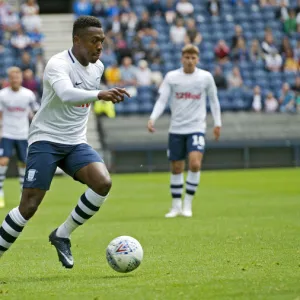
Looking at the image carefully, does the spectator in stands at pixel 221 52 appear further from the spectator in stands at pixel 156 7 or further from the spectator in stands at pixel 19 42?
the spectator in stands at pixel 19 42

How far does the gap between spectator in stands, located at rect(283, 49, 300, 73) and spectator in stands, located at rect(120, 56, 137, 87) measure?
5.96 metres

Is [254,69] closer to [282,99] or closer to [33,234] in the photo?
[282,99]

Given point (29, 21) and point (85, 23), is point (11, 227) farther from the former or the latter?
point (29, 21)

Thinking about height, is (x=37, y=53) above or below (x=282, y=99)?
above

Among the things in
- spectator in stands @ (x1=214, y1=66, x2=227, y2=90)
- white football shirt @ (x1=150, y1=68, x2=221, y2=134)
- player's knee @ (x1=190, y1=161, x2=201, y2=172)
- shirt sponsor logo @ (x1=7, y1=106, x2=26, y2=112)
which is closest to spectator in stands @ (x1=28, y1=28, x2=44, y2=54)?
spectator in stands @ (x1=214, y1=66, x2=227, y2=90)

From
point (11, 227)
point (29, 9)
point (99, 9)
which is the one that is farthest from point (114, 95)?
point (99, 9)

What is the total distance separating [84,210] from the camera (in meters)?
8.29

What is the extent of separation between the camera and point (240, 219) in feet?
43.3

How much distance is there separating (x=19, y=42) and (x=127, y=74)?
3.74 m

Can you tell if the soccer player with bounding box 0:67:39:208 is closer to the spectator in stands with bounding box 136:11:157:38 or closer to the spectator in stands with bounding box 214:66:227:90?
the spectator in stands with bounding box 214:66:227:90

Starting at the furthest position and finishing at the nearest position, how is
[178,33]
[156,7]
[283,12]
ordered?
[283,12] < [156,7] < [178,33]

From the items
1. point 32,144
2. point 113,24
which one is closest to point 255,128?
point 113,24

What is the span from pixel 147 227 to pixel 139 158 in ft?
51.4

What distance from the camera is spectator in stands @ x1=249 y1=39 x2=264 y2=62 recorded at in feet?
104
